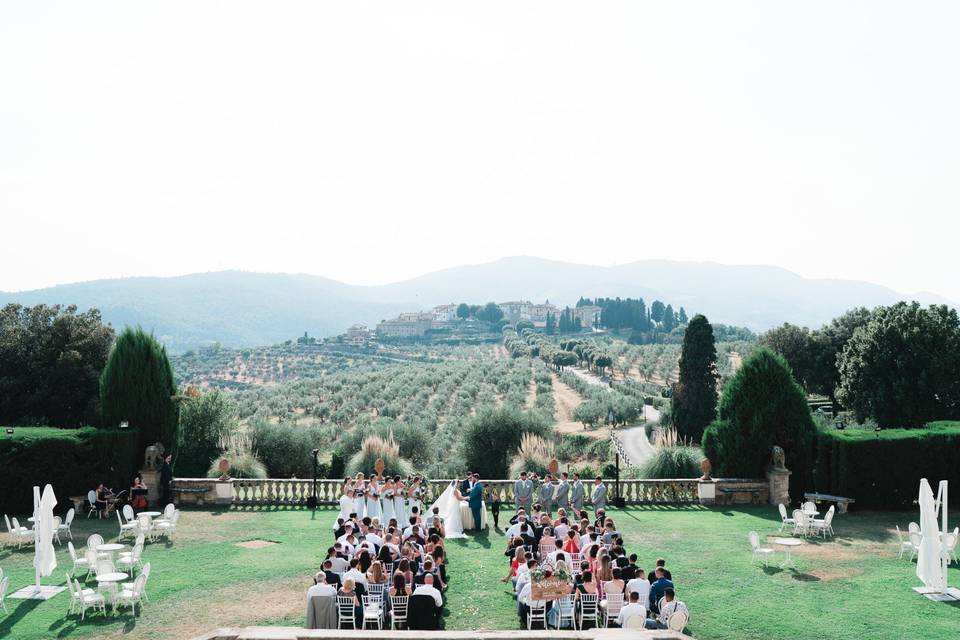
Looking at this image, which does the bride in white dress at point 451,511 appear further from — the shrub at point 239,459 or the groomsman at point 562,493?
the shrub at point 239,459

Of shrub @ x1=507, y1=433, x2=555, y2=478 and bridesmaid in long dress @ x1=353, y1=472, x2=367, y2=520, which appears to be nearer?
bridesmaid in long dress @ x1=353, y1=472, x2=367, y2=520

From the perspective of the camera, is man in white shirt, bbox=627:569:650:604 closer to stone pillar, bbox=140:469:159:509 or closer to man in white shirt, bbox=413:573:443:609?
man in white shirt, bbox=413:573:443:609

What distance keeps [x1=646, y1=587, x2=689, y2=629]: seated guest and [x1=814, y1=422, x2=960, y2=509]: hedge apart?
541 inches

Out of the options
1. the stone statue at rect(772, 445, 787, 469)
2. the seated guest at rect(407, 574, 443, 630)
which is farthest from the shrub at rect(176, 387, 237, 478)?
the stone statue at rect(772, 445, 787, 469)

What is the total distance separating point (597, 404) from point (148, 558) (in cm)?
3856

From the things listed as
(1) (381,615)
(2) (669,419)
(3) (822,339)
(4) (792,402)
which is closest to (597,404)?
(2) (669,419)

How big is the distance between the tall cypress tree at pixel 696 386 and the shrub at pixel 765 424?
51.6 ft

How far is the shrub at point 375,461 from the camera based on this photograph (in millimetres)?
27281

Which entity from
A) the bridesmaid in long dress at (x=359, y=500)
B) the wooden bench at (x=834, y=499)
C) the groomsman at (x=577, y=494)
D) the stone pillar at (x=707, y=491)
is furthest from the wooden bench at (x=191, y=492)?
the wooden bench at (x=834, y=499)

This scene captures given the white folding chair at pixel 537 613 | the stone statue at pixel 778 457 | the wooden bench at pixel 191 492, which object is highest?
the stone statue at pixel 778 457

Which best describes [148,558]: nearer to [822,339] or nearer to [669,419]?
[669,419]

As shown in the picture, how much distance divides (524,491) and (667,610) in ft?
33.4

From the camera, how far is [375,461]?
27.3 metres

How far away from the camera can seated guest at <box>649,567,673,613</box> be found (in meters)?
12.5
